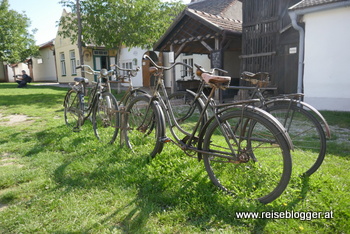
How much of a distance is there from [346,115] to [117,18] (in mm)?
9315

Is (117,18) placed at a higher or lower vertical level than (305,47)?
higher

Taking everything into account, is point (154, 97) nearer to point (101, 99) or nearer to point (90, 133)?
point (101, 99)

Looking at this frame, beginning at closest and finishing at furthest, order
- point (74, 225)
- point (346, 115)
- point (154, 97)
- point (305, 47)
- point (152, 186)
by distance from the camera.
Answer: point (74, 225), point (152, 186), point (154, 97), point (346, 115), point (305, 47)

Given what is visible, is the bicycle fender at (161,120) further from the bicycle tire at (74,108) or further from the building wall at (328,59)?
the building wall at (328,59)

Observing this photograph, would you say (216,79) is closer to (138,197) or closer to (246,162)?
(246,162)

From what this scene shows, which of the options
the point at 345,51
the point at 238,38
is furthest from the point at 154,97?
the point at 238,38

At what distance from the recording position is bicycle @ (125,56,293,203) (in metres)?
2.34

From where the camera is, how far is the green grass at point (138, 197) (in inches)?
86.0

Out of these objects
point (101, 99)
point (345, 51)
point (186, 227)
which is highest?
point (345, 51)

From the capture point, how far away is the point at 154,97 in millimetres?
3562

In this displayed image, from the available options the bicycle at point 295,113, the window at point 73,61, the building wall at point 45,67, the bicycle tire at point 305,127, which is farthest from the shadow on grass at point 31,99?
the building wall at point 45,67

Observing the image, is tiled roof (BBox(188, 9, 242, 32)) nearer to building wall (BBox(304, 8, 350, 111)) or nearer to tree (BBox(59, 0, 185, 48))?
tree (BBox(59, 0, 185, 48))

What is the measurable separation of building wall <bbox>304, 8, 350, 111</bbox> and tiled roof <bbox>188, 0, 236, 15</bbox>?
769 cm

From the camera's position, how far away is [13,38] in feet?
87.6
